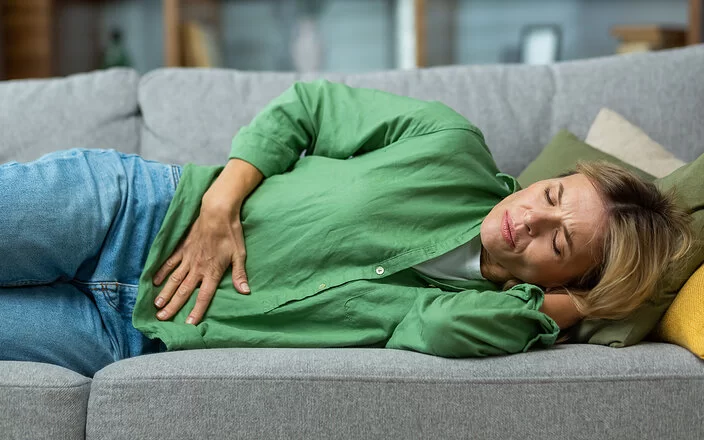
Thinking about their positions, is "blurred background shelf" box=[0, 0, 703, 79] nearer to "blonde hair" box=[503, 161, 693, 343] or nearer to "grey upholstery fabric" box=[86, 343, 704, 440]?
"blonde hair" box=[503, 161, 693, 343]

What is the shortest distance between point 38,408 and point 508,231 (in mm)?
848

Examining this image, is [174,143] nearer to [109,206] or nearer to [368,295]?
[109,206]

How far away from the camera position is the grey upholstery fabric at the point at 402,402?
1.28 metres

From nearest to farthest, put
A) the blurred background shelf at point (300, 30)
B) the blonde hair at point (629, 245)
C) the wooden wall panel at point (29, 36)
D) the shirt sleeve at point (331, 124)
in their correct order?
1. the blonde hair at point (629, 245)
2. the shirt sleeve at point (331, 124)
3. the blurred background shelf at point (300, 30)
4. the wooden wall panel at point (29, 36)

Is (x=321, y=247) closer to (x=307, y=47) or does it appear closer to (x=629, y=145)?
(x=629, y=145)

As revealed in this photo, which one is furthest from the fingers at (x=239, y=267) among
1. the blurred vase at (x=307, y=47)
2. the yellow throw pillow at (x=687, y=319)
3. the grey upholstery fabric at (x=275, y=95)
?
the blurred vase at (x=307, y=47)

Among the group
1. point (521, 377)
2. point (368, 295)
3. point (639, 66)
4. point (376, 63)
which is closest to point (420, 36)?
point (376, 63)

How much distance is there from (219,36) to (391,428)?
280cm

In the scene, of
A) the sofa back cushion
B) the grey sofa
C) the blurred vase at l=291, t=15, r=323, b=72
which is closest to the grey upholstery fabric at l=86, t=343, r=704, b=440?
the grey sofa

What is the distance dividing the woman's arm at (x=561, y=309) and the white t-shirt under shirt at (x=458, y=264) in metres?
0.16

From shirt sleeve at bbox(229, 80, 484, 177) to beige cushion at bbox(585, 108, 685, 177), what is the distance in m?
0.37

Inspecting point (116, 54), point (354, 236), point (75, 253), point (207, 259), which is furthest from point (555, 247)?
point (116, 54)

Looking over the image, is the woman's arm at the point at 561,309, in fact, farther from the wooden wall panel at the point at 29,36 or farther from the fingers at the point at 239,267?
the wooden wall panel at the point at 29,36

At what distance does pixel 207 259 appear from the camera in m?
1.60
